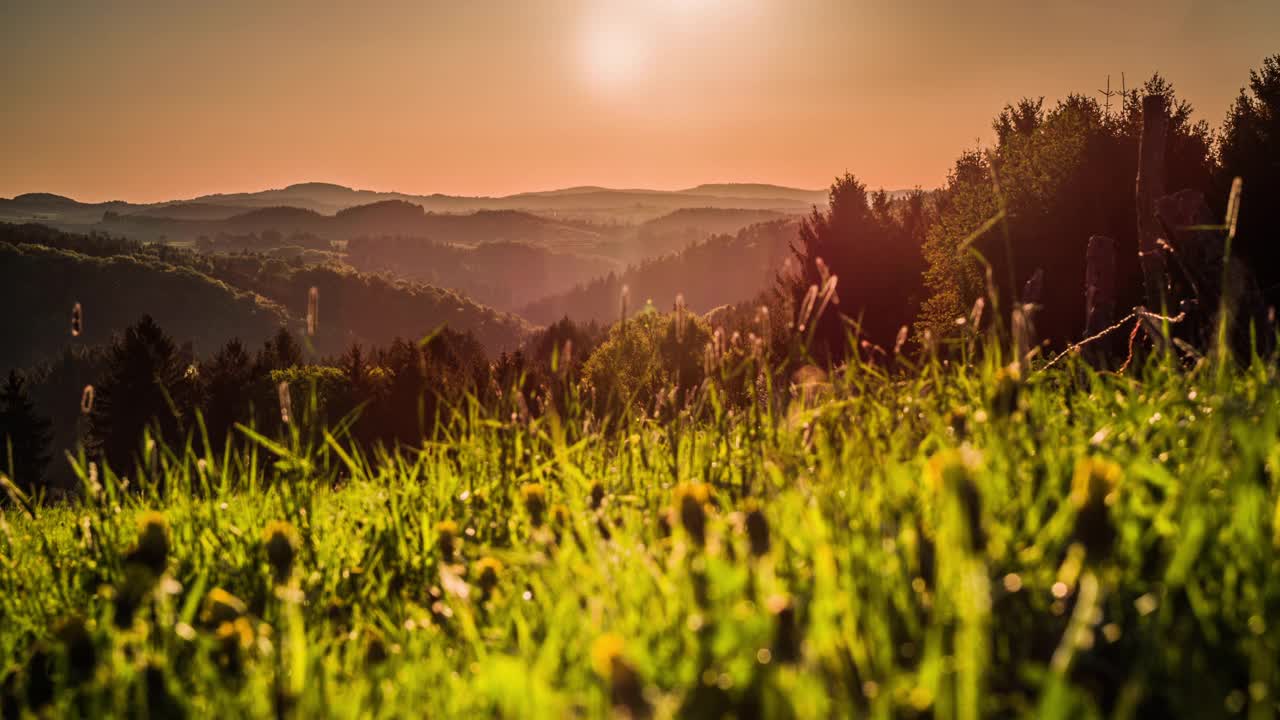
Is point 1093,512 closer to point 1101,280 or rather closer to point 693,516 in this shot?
point 693,516

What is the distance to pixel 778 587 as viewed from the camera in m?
1.99

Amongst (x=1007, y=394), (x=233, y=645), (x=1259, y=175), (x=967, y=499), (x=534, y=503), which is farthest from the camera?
(x=1259, y=175)

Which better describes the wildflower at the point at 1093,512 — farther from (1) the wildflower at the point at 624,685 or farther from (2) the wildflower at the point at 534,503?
(2) the wildflower at the point at 534,503

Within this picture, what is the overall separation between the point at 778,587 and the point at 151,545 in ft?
7.31

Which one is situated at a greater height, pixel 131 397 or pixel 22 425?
pixel 131 397

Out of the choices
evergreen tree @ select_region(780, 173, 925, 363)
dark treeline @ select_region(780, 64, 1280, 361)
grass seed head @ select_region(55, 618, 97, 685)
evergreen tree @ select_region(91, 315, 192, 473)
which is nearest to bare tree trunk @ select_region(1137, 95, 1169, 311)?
grass seed head @ select_region(55, 618, 97, 685)

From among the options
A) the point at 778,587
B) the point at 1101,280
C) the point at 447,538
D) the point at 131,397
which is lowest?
the point at 131,397

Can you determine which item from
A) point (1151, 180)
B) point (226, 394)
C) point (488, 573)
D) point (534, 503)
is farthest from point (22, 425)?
point (1151, 180)

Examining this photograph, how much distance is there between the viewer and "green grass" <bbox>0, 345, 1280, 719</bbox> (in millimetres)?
1604

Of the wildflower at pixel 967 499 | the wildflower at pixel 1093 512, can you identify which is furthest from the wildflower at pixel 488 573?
the wildflower at pixel 1093 512

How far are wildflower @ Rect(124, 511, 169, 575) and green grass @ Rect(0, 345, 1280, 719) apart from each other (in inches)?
0.6

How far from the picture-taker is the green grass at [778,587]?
160cm

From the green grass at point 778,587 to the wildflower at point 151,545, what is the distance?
2cm

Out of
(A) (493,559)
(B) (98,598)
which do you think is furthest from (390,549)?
(B) (98,598)
